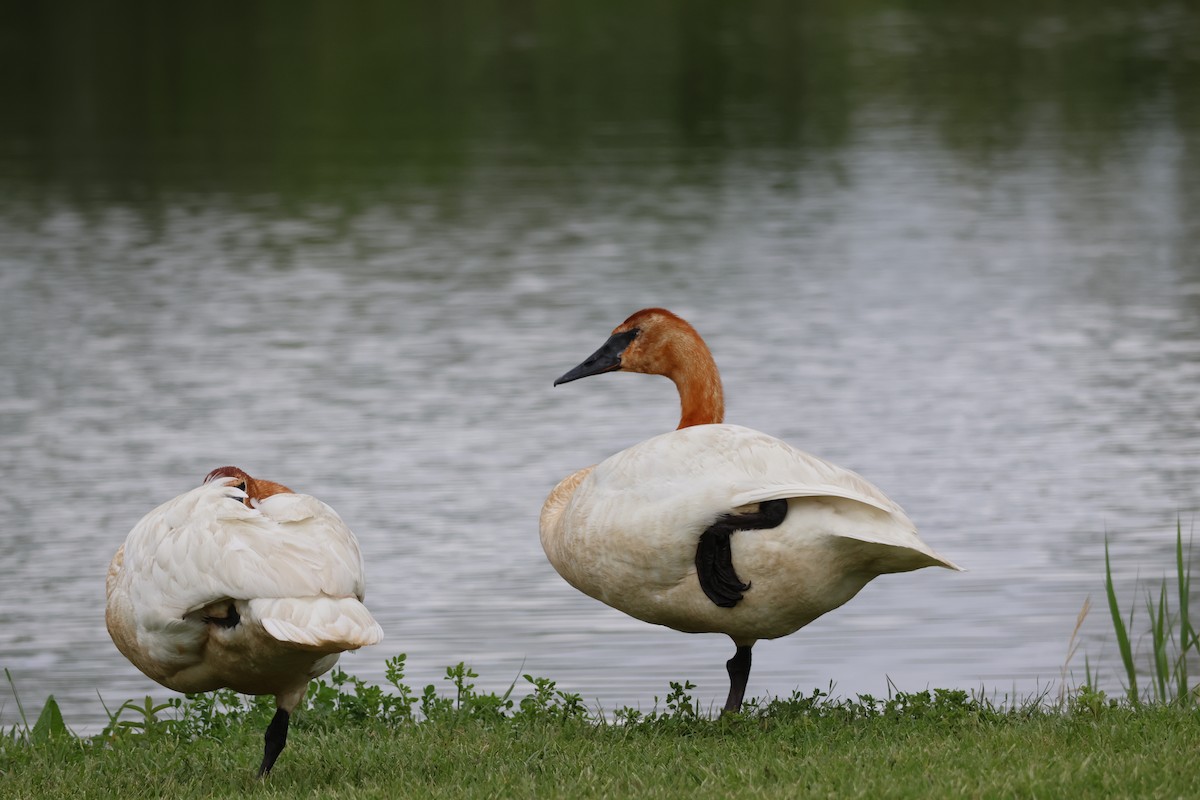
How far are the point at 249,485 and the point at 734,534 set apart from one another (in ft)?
5.43

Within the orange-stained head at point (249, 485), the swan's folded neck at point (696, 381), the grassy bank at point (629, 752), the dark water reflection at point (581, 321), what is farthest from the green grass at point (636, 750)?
the dark water reflection at point (581, 321)

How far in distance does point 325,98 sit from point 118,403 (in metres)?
22.0

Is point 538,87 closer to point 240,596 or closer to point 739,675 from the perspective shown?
point 739,675

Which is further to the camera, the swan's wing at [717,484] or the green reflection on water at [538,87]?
the green reflection on water at [538,87]

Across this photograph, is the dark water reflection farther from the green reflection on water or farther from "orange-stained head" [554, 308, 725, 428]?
"orange-stained head" [554, 308, 725, 428]

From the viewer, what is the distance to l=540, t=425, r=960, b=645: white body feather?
20.4ft

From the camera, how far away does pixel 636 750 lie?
636 centimetres

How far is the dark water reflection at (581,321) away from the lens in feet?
32.5

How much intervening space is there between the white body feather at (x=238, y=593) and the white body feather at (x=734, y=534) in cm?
91

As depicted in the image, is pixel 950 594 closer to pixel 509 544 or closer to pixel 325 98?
pixel 509 544

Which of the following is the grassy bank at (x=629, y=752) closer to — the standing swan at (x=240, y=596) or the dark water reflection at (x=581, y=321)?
the standing swan at (x=240, y=596)

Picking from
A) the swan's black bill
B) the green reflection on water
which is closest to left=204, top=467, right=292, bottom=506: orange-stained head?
the swan's black bill

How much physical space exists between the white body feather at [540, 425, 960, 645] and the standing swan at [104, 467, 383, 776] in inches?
35.6

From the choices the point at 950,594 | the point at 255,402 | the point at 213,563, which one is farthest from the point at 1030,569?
the point at 255,402
